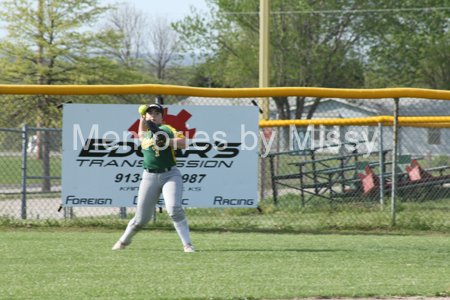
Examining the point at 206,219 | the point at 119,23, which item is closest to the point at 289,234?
the point at 206,219

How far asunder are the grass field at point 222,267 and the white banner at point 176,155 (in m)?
0.67

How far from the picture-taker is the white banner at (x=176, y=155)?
695 cm

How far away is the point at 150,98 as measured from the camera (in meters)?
13.9

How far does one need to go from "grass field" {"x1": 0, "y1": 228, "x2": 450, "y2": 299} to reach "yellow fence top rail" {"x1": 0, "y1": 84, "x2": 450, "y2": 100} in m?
2.19

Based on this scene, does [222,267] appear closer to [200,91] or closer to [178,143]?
[178,143]

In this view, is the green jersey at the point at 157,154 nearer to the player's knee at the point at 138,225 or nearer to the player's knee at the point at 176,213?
the player's knee at the point at 176,213

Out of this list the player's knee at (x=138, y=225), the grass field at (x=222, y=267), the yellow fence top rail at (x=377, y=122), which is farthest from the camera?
the yellow fence top rail at (x=377, y=122)

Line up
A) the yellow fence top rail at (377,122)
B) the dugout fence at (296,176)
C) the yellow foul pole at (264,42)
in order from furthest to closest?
the yellow foul pole at (264,42) < the yellow fence top rail at (377,122) < the dugout fence at (296,176)

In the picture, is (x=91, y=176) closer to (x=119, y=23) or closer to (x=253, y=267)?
(x=253, y=267)

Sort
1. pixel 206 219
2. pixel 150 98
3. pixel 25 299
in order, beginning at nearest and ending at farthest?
pixel 25 299, pixel 206 219, pixel 150 98

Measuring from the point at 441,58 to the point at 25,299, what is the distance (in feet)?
115

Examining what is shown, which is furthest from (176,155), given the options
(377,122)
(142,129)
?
(377,122)

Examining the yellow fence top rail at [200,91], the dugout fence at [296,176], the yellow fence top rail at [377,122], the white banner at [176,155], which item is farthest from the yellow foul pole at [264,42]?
the white banner at [176,155]

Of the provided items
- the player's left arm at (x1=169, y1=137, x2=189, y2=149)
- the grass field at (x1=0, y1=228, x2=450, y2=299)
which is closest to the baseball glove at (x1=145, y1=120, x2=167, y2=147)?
the player's left arm at (x1=169, y1=137, x2=189, y2=149)
